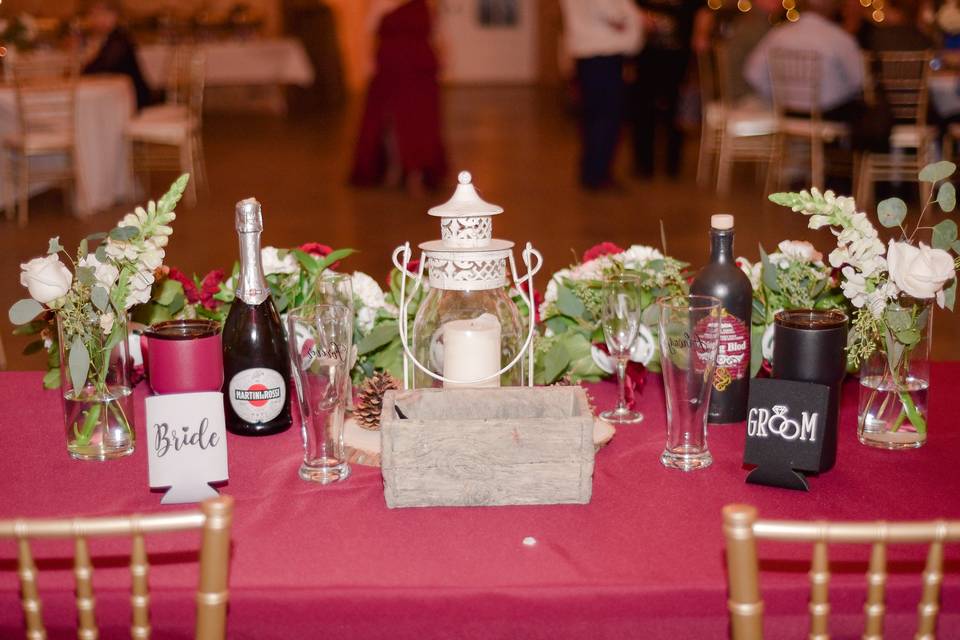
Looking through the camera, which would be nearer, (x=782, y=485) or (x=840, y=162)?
(x=782, y=485)

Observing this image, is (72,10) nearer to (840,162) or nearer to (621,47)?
(621,47)

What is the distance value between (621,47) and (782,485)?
5936 mm

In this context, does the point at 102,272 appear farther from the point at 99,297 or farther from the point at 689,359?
the point at 689,359

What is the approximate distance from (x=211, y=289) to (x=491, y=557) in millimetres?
797

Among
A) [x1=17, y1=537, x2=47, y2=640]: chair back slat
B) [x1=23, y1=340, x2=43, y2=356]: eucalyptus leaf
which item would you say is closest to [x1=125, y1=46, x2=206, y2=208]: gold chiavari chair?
[x1=23, y1=340, x2=43, y2=356]: eucalyptus leaf

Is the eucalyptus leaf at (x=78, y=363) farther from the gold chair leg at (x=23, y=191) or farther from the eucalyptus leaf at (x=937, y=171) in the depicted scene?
the gold chair leg at (x=23, y=191)

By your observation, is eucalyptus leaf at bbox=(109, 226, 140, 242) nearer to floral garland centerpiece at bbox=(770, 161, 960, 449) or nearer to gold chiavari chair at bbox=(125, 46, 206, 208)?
floral garland centerpiece at bbox=(770, 161, 960, 449)

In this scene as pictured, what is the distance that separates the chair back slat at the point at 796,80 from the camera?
6.63m

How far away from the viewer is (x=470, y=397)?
134cm

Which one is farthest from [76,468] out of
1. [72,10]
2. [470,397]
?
[72,10]

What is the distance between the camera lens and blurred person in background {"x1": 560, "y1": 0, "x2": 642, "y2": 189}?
22.5 feet

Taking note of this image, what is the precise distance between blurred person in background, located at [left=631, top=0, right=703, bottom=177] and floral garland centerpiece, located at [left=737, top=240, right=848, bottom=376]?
244 inches

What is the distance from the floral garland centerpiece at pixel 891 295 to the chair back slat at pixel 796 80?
217 inches

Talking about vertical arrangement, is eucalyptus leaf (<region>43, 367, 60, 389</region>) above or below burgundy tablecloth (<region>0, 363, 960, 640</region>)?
above
